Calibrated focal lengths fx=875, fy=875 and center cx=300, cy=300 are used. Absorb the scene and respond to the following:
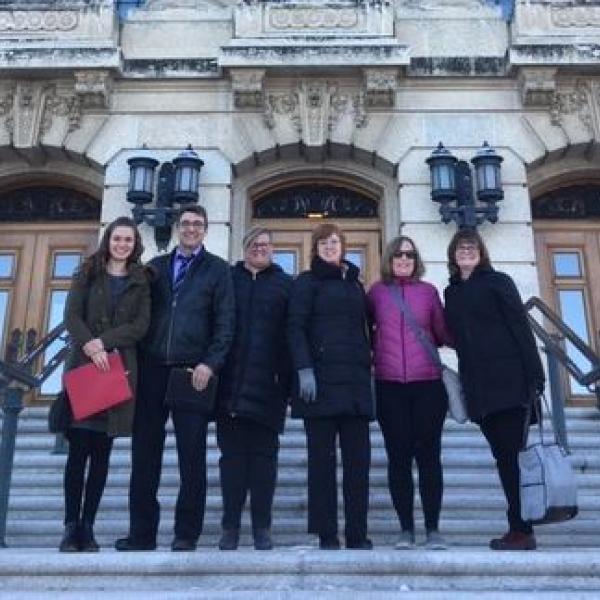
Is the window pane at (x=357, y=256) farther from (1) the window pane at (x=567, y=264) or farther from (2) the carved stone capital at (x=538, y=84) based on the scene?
(2) the carved stone capital at (x=538, y=84)

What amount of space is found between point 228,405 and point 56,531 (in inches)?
74.4

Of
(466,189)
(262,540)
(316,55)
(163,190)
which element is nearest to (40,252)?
(163,190)

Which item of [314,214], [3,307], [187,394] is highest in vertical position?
[314,214]

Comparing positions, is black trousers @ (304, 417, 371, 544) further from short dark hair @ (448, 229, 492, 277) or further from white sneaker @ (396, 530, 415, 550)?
short dark hair @ (448, 229, 492, 277)

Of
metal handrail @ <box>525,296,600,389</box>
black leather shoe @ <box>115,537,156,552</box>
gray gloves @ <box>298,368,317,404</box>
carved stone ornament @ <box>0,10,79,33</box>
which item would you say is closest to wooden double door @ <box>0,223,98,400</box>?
carved stone ornament @ <box>0,10,79,33</box>

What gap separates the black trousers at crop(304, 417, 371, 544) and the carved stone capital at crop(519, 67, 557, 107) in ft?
21.7

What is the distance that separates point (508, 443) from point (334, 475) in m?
1.05

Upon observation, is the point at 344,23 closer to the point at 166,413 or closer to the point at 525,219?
the point at 525,219

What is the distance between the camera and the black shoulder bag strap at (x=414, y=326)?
5.09m

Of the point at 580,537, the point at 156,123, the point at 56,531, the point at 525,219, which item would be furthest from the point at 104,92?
the point at 580,537

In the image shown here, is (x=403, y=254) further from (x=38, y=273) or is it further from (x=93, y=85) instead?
(x=38, y=273)

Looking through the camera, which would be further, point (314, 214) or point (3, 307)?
point (314, 214)

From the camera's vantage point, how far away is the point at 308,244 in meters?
10.5

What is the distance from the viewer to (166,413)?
4930 millimetres
